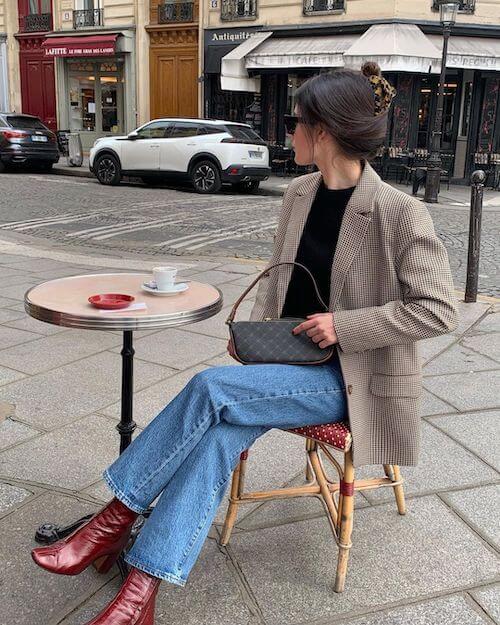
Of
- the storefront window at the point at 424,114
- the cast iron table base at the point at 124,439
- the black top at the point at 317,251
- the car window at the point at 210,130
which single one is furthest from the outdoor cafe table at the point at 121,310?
the storefront window at the point at 424,114

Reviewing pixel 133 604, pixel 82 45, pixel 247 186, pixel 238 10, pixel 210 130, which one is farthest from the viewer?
pixel 82 45

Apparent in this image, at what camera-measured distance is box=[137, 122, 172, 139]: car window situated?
49.1 feet

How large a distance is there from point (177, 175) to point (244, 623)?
44.0ft

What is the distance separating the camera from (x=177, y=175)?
14758 millimetres

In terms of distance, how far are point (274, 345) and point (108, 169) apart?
14414 millimetres

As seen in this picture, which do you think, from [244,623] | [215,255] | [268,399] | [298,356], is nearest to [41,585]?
[244,623]

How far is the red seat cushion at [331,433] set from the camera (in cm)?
212

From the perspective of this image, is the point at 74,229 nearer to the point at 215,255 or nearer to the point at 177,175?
the point at 215,255

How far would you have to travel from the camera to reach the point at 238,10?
19297mm

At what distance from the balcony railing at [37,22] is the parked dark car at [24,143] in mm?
7469

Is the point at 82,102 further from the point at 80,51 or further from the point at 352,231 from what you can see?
the point at 352,231

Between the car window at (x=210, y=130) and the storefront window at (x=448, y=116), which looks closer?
the car window at (x=210, y=130)

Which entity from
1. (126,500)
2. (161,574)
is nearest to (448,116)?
(126,500)

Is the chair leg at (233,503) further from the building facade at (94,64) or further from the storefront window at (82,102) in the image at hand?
the storefront window at (82,102)
